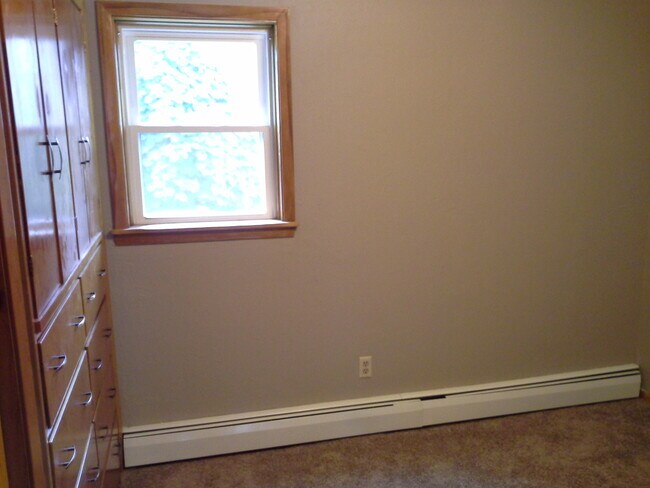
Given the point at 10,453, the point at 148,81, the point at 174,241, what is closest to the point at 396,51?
the point at 148,81

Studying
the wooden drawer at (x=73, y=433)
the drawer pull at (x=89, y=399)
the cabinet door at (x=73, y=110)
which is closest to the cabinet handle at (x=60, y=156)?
the cabinet door at (x=73, y=110)

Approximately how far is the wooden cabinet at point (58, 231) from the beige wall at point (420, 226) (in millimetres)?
535

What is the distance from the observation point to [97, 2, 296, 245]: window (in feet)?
7.38

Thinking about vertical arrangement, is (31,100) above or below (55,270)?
above

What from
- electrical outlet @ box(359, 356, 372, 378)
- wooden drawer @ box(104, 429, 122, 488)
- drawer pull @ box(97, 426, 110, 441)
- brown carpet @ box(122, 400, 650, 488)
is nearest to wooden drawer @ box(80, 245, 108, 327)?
drawer pull @ box(97, 426, 110, 441)

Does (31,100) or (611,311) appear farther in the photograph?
(611,311)

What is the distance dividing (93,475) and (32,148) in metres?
1.03

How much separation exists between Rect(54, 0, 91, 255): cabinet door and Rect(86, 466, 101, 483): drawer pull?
2.18 ft

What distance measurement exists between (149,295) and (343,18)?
5.00 feet

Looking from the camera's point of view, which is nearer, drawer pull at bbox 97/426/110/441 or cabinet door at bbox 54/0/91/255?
cabinet door at bbox 54/0/91/255

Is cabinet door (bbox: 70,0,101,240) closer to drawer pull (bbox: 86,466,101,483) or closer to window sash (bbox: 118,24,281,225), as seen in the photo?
window sash (bbox: 118,24,281,225)

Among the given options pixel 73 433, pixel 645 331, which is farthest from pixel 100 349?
pixel 645 331

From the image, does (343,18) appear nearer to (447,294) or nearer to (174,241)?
(174,241)

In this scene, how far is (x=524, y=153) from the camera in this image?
2.68m
